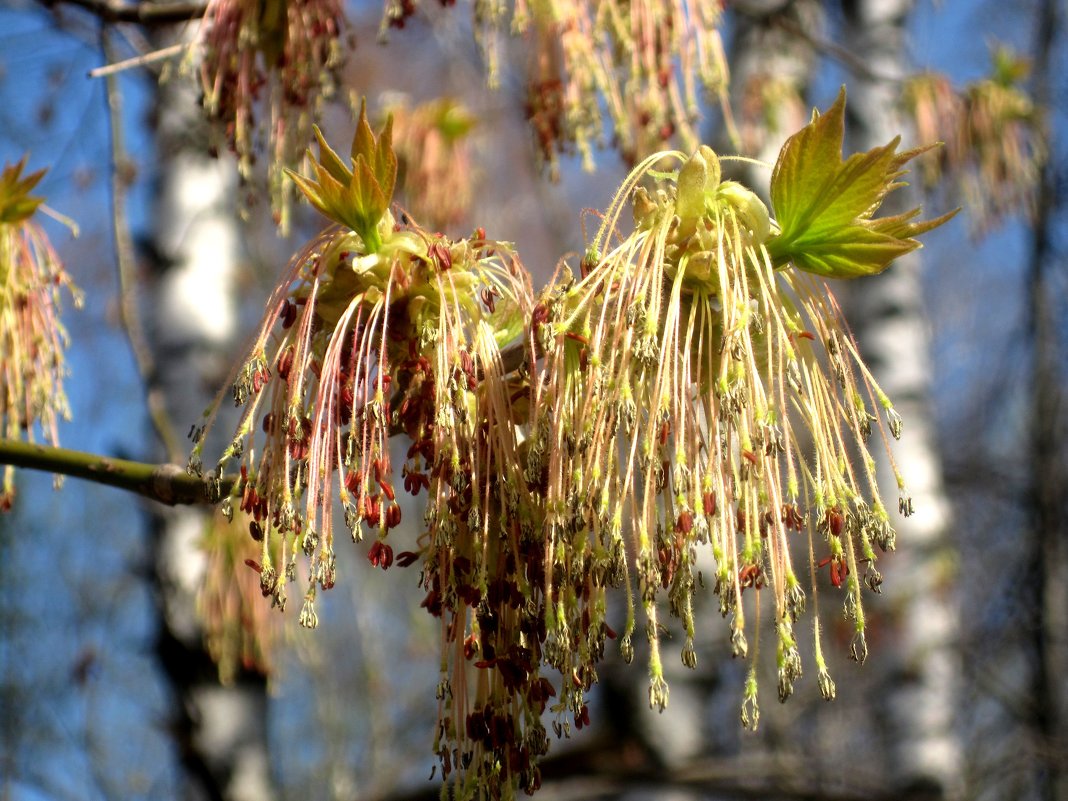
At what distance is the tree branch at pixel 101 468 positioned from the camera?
4.64 feet

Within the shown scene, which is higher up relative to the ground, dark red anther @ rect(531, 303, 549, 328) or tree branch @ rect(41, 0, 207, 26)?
tree branch @ rect(41, 0, 207, 26)

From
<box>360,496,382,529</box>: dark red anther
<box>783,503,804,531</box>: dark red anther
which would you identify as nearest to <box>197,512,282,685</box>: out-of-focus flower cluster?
<box>360,496,382,529</box>: dark red anther

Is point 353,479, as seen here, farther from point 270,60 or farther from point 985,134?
point 985,134

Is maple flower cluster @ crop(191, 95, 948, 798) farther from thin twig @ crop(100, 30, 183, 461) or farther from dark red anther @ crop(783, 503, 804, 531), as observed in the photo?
thin twig @ crop(100, 30, 183, 461)

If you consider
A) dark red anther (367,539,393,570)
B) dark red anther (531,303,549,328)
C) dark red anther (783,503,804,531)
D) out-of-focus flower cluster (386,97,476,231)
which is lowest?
dark red anther (367,539,393,570)

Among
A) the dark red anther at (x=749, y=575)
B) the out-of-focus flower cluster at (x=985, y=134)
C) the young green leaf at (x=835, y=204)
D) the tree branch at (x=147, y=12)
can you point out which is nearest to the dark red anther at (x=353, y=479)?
the dark red anther at (x=749, y=575)

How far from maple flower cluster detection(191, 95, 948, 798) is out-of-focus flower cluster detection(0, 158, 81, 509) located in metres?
0.66

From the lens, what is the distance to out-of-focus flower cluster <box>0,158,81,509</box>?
69.2 inches

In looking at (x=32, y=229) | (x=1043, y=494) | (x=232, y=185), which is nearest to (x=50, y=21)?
(x=232, y=185)

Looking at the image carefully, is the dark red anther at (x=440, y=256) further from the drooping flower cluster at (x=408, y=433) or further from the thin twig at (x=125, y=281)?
the thin twig at (x=125, y=281)

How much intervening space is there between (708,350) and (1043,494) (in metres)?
5.27

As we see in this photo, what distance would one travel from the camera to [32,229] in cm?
185

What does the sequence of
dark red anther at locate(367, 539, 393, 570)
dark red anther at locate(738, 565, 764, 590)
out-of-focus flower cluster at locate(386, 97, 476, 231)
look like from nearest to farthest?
dark red anther at locate(738, 565, 764, 590) < dark red anther at locate(367, 539, 393, 570) < out-of-focus flower cluster at locate(386, 97, 476, 231)

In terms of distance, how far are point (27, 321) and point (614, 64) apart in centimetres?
119
